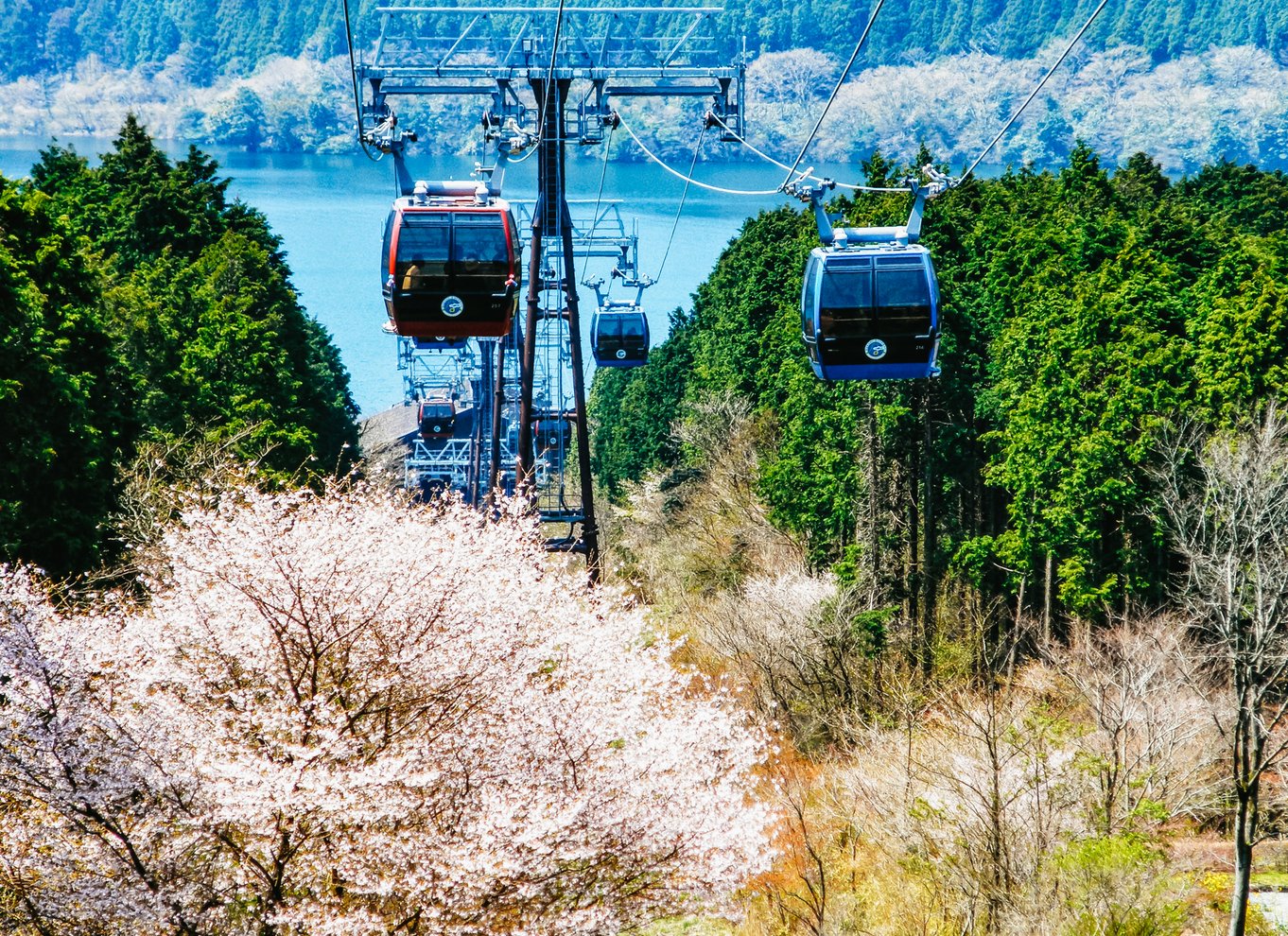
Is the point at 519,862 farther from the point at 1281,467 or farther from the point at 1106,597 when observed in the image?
the point at 1106,597

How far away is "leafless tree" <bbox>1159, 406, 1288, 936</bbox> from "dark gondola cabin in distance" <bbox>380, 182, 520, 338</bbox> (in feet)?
34.2

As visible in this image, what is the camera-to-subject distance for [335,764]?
12898 millimetres

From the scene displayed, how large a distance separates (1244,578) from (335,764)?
574 inches

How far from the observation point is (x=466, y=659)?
1439 cm

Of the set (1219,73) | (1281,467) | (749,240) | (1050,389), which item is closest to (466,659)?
(1281,467)

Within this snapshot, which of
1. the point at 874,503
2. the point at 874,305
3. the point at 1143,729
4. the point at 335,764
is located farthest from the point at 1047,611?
the point at 335,764

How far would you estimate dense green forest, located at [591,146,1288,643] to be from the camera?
29250 millimetres

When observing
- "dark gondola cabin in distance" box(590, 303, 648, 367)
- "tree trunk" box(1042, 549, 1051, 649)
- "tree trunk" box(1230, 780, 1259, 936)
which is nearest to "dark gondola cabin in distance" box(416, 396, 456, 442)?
"dark gondola cabin in distance" box(590, 303, 648, 367)

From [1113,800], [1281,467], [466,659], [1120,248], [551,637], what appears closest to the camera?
[466,659]

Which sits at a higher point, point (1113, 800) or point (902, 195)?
point (902, 195)

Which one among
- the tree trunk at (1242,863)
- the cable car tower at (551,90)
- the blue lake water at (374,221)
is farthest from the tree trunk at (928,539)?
the blue lake water at (374,221)

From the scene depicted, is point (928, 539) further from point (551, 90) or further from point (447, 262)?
point (447, 262)

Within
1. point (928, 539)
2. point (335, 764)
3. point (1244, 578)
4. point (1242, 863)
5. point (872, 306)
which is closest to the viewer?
point (335, 764)

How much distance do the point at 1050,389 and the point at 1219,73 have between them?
187183 mm
